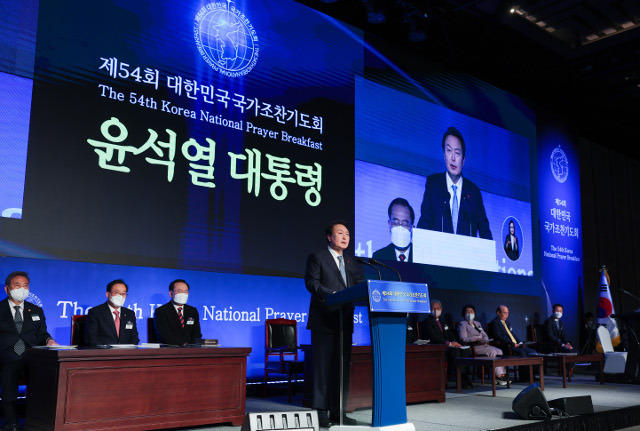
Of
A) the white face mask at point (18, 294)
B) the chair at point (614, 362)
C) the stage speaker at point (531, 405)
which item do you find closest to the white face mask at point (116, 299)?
the white face mask at point (18, 294)

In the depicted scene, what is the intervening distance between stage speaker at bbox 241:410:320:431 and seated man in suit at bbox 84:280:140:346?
1860 mm

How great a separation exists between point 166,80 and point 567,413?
4175 mm

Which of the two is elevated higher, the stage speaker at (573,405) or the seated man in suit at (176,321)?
the seated man in suit at (176,321)

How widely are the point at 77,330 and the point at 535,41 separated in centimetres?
741

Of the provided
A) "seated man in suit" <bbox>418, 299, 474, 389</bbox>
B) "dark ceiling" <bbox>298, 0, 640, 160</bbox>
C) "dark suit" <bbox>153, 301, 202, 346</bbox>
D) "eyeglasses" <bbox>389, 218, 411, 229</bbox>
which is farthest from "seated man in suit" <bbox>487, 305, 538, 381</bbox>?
"dark suit" <bbox>153, 301, 202, 346</bbox>

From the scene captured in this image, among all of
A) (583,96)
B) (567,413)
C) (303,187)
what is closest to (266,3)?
(303,187)

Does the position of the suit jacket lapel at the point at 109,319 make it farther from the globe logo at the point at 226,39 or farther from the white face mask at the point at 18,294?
the globe logo at the point at 226,39

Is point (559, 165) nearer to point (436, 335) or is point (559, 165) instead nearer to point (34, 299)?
point (436, 335)

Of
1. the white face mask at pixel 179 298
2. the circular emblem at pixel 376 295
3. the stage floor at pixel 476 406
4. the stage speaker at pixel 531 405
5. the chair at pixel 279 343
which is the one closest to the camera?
the circular emblem at pixel 376 295

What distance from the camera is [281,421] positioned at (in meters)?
2.63

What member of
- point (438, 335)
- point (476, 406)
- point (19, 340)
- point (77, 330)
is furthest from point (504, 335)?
point (19, 340)

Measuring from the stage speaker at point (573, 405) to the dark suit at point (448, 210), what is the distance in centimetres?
315

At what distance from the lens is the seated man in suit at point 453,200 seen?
7270 millimetres

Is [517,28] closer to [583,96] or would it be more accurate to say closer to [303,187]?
[583,96]
